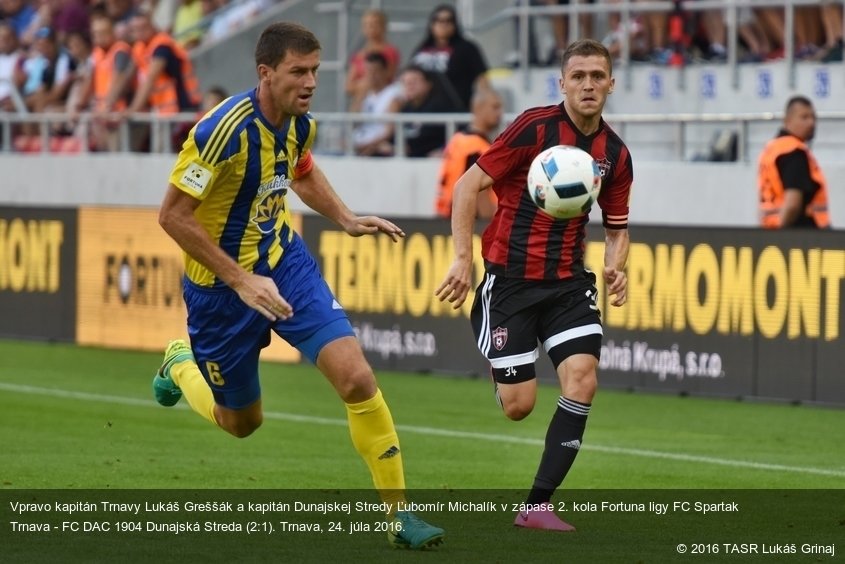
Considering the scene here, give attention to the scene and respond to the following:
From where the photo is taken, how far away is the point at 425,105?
63.3ft

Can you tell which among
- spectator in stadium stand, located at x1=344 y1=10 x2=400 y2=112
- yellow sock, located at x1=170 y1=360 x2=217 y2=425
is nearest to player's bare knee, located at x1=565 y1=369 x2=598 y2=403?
yellow sock, located at x1=170 y1=360 x2=217 y2=425

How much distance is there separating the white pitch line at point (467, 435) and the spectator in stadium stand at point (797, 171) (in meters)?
3.38

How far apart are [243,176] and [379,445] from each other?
4.57 ft

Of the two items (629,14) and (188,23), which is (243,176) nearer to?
(629,14)

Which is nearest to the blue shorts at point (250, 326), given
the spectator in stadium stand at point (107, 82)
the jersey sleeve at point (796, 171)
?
the jersey sleeve at point (796, 171)

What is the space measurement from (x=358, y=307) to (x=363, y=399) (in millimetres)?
9593

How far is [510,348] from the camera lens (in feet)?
28.9

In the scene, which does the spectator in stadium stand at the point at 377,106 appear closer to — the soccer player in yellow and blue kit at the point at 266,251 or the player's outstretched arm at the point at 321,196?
the player's outstretched arm at the point at 321,196

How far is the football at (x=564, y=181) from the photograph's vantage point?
851cm

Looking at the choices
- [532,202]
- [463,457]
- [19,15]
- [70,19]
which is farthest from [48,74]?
[532,202]
